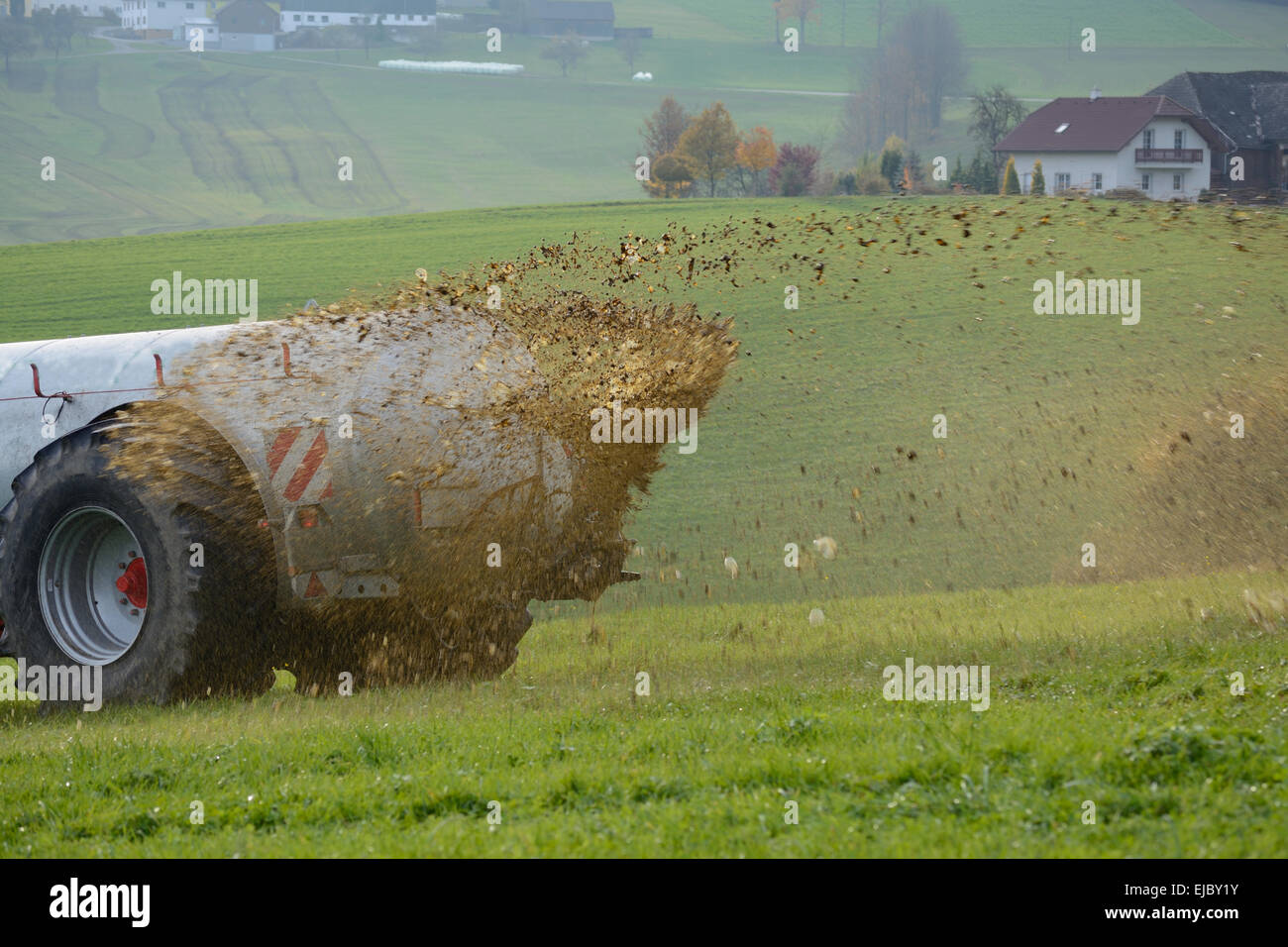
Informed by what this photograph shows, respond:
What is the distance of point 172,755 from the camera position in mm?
7535

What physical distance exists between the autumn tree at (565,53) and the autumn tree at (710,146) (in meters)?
83.7

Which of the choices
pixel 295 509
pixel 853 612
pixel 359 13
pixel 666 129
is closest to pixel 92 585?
pixel 295 509

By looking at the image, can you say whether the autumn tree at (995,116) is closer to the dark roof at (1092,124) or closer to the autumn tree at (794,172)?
the dark roof at (1092,124)

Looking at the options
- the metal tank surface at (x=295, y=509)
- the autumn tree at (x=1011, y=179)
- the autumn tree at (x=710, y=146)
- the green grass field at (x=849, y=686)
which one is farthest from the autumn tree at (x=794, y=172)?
the metal tank surface at (x=295, y=509)

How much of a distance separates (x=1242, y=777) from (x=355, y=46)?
17363 cm

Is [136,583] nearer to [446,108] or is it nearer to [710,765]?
[710,765]

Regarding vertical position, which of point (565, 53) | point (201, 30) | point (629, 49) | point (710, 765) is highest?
point (201, 30)

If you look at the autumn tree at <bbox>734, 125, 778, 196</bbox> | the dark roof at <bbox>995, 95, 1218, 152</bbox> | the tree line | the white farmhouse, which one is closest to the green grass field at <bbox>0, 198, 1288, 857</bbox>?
the tree line

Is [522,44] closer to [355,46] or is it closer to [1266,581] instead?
[355,46]

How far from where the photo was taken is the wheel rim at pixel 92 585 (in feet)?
33.4

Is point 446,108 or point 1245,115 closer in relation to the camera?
point 1245,115

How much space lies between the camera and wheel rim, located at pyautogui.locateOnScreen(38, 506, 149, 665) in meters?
10.2

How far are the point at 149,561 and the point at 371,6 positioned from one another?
195m

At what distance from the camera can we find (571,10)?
184000mm
